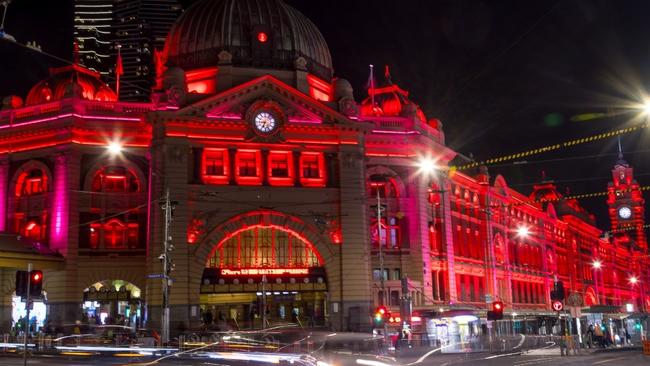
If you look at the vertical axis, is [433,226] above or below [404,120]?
below

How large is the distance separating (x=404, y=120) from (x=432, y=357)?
34523 millimetres

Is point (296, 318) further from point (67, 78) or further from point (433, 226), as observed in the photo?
point (67, 78)

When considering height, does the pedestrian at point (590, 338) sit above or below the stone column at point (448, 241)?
below

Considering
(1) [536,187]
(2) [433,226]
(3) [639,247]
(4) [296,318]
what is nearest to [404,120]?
(2) [433,226]

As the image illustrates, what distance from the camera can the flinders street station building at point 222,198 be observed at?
196 feet

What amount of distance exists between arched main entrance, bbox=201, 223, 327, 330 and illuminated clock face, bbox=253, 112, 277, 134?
7.87 m

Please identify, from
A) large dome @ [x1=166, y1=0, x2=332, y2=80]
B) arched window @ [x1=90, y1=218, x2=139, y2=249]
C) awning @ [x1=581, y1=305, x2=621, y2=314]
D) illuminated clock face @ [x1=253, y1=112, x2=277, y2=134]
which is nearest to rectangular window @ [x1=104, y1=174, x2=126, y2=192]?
arched window @ [x1=90, y1=218, x2=139, y2=249]

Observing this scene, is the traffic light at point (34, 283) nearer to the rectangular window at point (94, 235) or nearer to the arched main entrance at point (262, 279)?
the arched main entrance at point (262, 279)

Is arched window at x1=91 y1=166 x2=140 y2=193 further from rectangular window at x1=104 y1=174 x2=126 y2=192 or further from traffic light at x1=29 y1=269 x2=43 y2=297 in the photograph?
traffic light at x1=29 y1=269 x2=43 y2=297

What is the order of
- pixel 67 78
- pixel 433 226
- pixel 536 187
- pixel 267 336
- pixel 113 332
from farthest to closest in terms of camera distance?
pixel 536 187
pixel 433 226
pixel 67 78
pixel 113 332
pixel 267 336

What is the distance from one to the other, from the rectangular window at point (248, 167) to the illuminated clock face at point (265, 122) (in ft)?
6.45

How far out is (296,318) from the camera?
62.8 m

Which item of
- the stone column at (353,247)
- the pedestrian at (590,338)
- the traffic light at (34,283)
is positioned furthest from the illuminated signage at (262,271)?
the traffic light at (34,283)

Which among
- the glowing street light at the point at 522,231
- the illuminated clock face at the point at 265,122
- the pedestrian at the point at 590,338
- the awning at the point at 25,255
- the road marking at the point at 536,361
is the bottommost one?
the road marking at the point at 536,361
